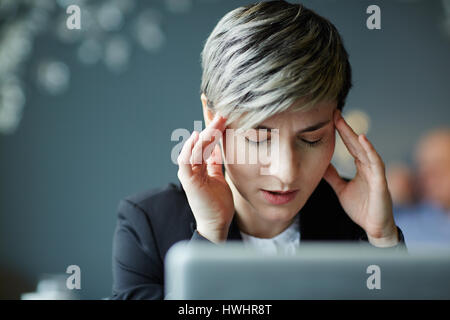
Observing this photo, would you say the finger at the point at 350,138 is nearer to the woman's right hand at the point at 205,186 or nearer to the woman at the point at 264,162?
the woman at the point at 264,162

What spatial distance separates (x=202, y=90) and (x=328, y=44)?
0.96 feet

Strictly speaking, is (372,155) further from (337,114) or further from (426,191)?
(426,191)

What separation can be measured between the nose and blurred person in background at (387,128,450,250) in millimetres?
401

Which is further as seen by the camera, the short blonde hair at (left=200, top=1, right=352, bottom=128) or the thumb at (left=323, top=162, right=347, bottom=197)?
the thumb at (left=323, top=162, right=347, bottom=197)

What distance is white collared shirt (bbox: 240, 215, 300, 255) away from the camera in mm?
1111

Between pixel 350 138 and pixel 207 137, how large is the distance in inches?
12.9

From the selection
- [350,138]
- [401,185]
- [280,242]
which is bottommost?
[280,242]

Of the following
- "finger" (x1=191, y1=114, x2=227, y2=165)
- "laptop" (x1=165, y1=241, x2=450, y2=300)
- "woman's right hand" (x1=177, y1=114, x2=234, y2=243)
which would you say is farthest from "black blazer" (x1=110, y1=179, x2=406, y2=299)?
"laptop" (x1=165, y1=241, x2=450, y2=300)

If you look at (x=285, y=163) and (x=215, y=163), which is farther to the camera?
(x=215, y=163)

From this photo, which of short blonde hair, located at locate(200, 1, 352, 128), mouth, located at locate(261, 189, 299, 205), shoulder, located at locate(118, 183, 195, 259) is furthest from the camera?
shoulder, located at locate(118, 183, 195, 259)

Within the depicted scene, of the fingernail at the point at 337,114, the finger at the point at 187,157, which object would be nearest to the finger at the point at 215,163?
the finger at the point at 187,157

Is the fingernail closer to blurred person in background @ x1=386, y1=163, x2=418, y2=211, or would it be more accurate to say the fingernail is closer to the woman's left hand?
the woman's left hand

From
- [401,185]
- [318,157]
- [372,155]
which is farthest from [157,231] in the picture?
[401,185]

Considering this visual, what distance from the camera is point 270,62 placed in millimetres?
888
